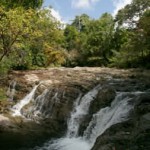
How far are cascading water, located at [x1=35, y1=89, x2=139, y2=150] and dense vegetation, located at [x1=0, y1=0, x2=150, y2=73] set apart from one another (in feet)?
15.6

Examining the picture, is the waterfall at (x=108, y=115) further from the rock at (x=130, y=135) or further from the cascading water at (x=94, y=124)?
the rock at (x=130, y=135)

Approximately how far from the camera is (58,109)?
66.7ft

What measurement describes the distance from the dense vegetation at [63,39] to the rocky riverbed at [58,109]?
6.47 feet

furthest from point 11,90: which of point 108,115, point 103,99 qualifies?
point 108,115

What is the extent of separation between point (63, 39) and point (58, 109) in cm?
1935

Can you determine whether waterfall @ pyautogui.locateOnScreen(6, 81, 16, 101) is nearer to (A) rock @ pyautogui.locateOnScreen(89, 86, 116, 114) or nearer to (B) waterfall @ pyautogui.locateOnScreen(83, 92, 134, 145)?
(A) rock @ pyautogui.locateOnScreen(89, 86, 116, 114)

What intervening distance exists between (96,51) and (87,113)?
27.6m

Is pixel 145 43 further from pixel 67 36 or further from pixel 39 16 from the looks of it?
pixel 67 36

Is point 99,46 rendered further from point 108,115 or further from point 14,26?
point 14,26

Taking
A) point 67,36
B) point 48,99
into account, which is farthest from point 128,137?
point 67,36

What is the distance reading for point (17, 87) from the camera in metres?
23.8

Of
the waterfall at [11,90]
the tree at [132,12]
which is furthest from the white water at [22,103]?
the tree at [132,12]

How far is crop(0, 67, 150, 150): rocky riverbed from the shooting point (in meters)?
10.7

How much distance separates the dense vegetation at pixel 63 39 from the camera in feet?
54.4
